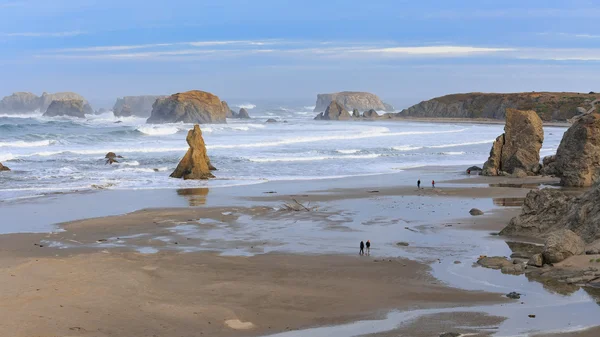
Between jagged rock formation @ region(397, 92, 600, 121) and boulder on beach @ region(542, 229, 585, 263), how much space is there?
305 feet

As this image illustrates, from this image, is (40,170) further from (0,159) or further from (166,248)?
(166,248)

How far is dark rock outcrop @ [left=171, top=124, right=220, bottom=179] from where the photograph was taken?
35.6 meters

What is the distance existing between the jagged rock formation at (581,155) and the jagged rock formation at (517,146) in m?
4.83

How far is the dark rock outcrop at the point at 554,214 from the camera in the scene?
18328mm

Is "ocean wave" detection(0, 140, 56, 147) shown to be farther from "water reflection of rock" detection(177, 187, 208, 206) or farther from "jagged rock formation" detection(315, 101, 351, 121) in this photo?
"jagged rock formation" detection(315, 101, 351, 121)

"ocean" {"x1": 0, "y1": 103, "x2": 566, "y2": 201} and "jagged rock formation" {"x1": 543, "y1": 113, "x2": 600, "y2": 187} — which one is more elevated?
"jagged rock formation" {"x1": 543, "y1": 113, "x2": 600, "y2": 187}

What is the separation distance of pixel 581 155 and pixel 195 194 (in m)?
15.7

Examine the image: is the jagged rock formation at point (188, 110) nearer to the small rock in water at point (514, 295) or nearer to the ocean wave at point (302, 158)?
the ocean wave at point (302, 158)

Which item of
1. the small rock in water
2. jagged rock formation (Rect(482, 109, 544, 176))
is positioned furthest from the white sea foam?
the small rock in water

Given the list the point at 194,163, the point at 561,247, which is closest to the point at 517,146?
the point at 194,163

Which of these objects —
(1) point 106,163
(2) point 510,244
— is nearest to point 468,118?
(1) point 106,163

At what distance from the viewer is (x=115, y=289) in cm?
1433

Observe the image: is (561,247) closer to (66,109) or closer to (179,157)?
(179,157)

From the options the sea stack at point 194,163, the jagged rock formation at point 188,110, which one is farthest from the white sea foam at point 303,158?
the jagged rock formation at point 188,110
